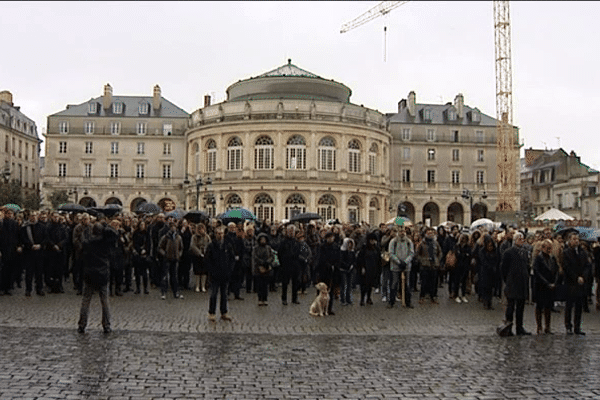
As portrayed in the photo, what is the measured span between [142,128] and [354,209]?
84.3 ft

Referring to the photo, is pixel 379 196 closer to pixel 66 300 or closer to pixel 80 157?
pixel 80 157

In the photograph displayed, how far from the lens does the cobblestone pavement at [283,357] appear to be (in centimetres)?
788

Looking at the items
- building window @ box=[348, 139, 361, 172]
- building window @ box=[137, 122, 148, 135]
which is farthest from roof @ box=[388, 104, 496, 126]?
building window @ box=[137, 122, 148, 135]

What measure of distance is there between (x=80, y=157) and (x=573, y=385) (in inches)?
2626

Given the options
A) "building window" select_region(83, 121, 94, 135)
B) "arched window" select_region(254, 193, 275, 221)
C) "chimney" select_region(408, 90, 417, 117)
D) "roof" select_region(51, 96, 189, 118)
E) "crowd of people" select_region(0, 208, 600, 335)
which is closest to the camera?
"crowd of people" select_region(0, 208, 600, 335)

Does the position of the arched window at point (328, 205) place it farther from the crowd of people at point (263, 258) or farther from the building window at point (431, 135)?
the crowd of people at point (263, 258)

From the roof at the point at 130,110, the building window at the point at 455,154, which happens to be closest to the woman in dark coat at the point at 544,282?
the building window at the point at 455,154

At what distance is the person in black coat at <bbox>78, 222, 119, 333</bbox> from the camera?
11414mm

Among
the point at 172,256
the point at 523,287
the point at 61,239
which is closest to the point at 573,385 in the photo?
the point at 523,287

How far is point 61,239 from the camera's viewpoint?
17484 mm

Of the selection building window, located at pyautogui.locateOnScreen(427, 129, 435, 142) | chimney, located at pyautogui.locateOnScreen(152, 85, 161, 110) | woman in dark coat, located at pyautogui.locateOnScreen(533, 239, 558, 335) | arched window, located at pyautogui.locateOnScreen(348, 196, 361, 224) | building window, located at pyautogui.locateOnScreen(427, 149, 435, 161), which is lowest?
woman in dark coat, located at pyautogui.locateOnScreen(533, 239, 558, 335)

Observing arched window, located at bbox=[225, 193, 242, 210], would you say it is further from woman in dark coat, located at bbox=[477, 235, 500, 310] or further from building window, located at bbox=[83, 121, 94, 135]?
woman in dark coat, located at bbox=[477, 235, 500, 310]

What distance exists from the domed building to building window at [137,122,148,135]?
36.6 feet

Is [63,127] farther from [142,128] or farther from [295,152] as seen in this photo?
→ [295,152]
